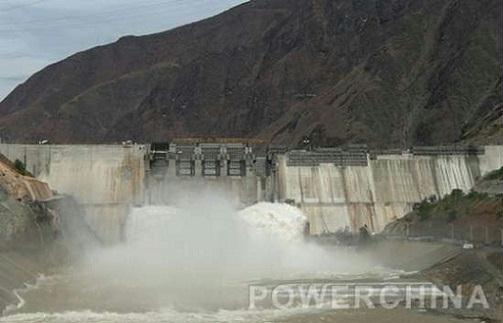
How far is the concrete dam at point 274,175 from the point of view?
73812 millimetres

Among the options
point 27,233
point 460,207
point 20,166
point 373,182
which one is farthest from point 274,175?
point 27,233

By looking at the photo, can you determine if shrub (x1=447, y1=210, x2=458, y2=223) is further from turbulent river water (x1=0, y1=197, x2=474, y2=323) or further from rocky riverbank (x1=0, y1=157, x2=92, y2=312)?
rocky riverbank (x1=0, y1=157, x2=92, y2=312)

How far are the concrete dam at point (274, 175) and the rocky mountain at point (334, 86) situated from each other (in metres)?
9.77

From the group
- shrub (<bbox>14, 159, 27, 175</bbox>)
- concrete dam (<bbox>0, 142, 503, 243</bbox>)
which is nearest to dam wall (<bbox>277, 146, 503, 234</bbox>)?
concrete dam (<bbox>0, 142, 503, 243</bbox>)

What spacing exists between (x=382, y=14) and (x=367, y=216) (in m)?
83.9

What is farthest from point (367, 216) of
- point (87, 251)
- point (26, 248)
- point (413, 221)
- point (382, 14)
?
point (382, 14)

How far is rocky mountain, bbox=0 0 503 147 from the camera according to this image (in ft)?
381

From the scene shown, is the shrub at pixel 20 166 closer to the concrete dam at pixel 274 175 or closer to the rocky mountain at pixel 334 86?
the concrete dam at pixel 274 175

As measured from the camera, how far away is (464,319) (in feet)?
112

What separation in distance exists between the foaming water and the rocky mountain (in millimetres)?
26417

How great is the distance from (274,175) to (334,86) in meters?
70.1

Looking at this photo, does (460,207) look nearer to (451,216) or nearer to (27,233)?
(451,216)

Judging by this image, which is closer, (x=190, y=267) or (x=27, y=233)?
(x=27, y=233)

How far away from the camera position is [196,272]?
181 ft
